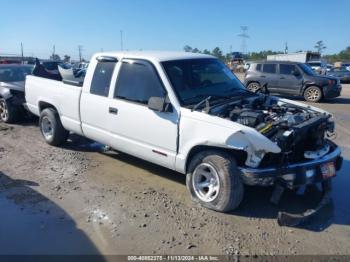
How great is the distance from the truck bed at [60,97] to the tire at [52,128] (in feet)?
0.75

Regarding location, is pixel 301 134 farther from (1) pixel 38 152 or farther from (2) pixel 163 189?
(1) pixel 38 152

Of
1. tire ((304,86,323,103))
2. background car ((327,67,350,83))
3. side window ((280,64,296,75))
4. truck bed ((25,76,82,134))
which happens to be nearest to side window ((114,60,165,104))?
truck bed ((25,76,82,134))

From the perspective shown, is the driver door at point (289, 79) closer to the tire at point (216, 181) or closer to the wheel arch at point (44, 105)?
the wheel arch at point (44, 105)

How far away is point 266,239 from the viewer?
3936 millimetres

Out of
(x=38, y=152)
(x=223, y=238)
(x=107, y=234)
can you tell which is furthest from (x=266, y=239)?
(x=38, y=152)

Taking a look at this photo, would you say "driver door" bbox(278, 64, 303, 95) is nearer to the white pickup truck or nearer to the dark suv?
the dark suv

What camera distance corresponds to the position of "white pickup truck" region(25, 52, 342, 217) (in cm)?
428

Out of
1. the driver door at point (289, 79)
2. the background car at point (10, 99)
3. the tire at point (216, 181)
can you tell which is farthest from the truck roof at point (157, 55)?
the driver door at point (289, 79)

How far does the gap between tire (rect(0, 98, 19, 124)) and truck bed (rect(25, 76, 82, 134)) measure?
2.11 meters

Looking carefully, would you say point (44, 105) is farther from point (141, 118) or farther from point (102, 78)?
point (141, 118)

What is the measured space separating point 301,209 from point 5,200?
12.7ft

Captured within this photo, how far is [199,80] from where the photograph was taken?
5.36 metres

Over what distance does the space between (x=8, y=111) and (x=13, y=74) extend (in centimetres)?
134

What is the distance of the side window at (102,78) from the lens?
5.87m
